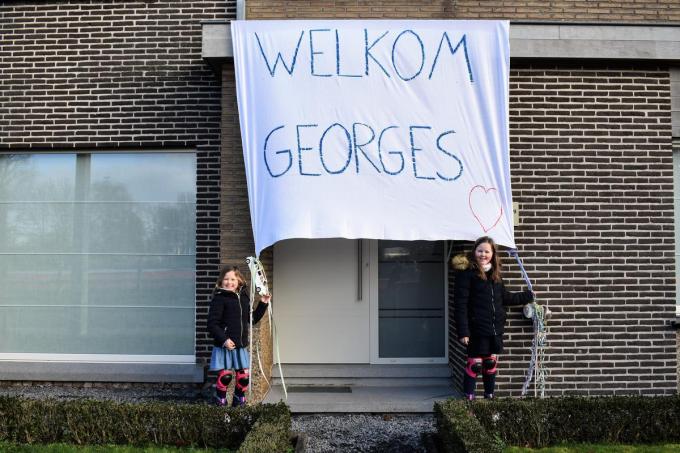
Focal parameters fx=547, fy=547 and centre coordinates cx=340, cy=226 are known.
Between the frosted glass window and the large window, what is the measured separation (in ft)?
8.34

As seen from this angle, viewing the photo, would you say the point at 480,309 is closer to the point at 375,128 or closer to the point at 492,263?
the point at 492,263

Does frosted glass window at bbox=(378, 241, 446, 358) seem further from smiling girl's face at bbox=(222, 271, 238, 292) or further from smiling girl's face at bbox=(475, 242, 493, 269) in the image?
smiling girl's face at bbox=(222, 271, 238, 292)

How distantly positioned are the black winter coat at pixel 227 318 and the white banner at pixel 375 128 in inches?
26.4

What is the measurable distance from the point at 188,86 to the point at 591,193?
5070 mm

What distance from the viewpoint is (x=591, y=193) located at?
6.31 meters

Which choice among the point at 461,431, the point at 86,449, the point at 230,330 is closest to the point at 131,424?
the point at 86,449

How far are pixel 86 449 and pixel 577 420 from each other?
165 inches

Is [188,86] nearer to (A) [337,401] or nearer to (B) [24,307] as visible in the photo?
(B) [24,307]

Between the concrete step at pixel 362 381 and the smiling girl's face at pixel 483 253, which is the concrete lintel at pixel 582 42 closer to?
the smiling girl's face at pixel 483 253

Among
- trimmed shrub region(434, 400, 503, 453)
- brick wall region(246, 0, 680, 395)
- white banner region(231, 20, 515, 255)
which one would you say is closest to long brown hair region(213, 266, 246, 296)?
white banner region(231, 20, 515, 255)

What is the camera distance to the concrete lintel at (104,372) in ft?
22.5

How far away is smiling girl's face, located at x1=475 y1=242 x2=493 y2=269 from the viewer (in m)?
5.54

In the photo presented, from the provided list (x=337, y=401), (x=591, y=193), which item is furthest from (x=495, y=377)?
(x=591, y=193)

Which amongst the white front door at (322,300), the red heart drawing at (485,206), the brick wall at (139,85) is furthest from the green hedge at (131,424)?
the red heart drawing at (485,206)
